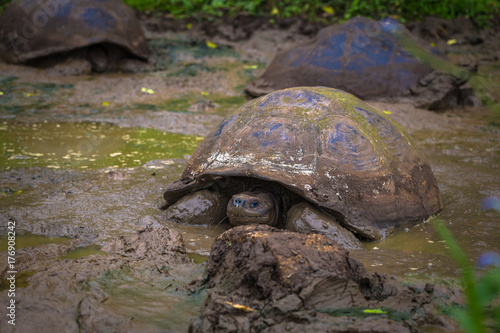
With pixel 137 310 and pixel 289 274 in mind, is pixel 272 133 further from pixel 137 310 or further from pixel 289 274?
pixel 137 310

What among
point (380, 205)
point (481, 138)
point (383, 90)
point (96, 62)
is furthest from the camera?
point (96, 62)

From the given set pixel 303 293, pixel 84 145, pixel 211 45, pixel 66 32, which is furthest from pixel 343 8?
pixel 303 293

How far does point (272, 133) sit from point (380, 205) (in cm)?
96

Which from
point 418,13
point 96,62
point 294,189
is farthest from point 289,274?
point 418,13

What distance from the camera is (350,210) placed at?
3.59 m

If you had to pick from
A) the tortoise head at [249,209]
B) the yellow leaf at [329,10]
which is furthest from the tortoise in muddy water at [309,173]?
the yellow leaf at [329,10]

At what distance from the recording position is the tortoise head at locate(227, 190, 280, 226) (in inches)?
140

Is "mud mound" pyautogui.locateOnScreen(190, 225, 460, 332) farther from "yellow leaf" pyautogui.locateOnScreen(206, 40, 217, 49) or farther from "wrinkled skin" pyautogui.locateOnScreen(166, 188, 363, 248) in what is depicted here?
"yellow leaf" pyautogui.locateOnScreen(206, 40, 217, 49)

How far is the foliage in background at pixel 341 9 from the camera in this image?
40.4 feet

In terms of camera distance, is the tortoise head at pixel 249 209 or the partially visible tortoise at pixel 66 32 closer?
the tortoise head at pixel 249 209

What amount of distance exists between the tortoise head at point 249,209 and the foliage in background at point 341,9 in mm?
9614

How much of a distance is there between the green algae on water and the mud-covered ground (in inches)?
0.9

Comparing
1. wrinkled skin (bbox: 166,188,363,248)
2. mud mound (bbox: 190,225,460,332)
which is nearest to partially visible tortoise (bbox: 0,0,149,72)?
wrinkled skin (bbox: 166,188,363,248)

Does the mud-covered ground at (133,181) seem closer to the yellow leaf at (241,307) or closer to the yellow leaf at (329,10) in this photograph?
the yellow leaf at (241,307)
